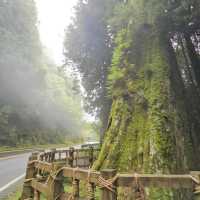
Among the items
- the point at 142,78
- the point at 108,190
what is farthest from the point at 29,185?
the point at 142,78

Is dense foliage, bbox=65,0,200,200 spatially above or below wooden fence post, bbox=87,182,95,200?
above

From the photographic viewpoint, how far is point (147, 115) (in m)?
Answer: 7.61

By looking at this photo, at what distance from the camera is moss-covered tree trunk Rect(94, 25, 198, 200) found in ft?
22.1

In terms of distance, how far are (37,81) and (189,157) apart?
26.5 m

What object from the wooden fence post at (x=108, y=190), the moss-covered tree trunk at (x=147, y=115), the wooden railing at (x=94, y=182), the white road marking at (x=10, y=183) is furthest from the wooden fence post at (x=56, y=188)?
the white road marking at (x=10, y=183)

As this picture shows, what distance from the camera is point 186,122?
31.1 ft

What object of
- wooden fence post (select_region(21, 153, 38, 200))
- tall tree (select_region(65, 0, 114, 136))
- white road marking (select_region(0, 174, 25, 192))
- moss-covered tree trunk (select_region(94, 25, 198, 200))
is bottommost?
white road marking (select_region(0, 174, 25, 192))

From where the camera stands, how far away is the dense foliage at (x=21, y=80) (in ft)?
92.7

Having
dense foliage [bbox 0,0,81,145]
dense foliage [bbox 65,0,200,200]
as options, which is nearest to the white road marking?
dense foliage [bbox 65,0,200,200]

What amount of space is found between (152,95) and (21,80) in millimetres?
25082

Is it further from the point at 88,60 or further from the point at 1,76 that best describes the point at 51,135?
the point at 88,60

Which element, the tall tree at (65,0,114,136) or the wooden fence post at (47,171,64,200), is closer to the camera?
the wooden fence post at (47,171,64,200)

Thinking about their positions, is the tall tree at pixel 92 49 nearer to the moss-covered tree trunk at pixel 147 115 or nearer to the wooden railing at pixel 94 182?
the moss-covered tree trunk at pixel 147 115

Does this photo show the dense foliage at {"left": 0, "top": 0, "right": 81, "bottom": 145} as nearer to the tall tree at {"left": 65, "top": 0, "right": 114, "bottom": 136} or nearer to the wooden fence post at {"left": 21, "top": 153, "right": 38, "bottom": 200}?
the tall tree at {"left": 65, "top": 0, "right": 114, "bottom": 136}
